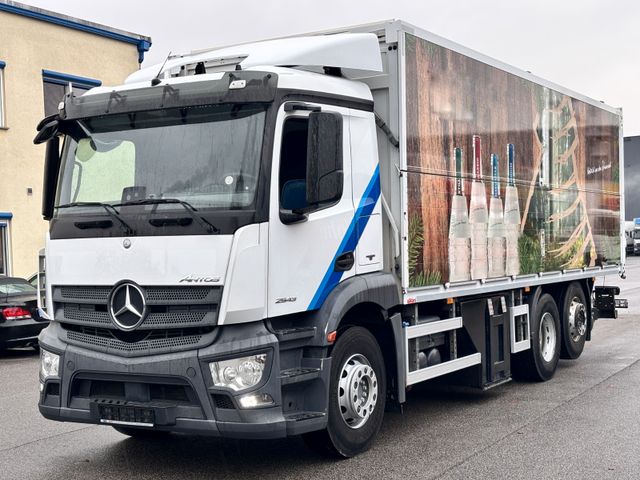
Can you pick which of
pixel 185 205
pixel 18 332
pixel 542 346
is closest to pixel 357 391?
pixel 185 205

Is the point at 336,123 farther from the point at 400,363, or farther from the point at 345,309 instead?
the point at 400,363

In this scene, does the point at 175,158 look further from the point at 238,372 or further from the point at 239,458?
the point at 239,458

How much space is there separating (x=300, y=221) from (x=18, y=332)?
8.27m

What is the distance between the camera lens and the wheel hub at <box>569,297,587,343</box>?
11.3m

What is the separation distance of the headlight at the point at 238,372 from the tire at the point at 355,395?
75 centimetres

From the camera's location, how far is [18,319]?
1334 cm

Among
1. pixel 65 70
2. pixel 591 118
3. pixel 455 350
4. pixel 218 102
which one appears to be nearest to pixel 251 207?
pixel 218 102

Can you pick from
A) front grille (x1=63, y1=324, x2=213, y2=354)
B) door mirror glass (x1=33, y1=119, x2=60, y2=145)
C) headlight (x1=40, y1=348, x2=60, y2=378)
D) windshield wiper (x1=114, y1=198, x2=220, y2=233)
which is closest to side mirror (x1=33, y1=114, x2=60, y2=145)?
door mirror glass (x1=33, y1=119, x2=60, y2=145)

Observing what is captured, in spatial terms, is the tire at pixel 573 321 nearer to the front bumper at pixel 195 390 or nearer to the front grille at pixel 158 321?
the front bumper at pixel 195 390

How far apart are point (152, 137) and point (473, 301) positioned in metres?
3.82

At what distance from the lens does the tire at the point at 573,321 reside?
1113 centimetres

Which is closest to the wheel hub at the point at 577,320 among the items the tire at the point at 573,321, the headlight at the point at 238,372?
the tire at the point at 573,321

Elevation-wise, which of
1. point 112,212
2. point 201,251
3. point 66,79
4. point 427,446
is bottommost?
point 427,446

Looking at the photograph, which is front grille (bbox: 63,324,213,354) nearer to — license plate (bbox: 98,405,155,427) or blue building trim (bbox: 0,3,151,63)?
license plate (bbox: 98,405,155,427)
